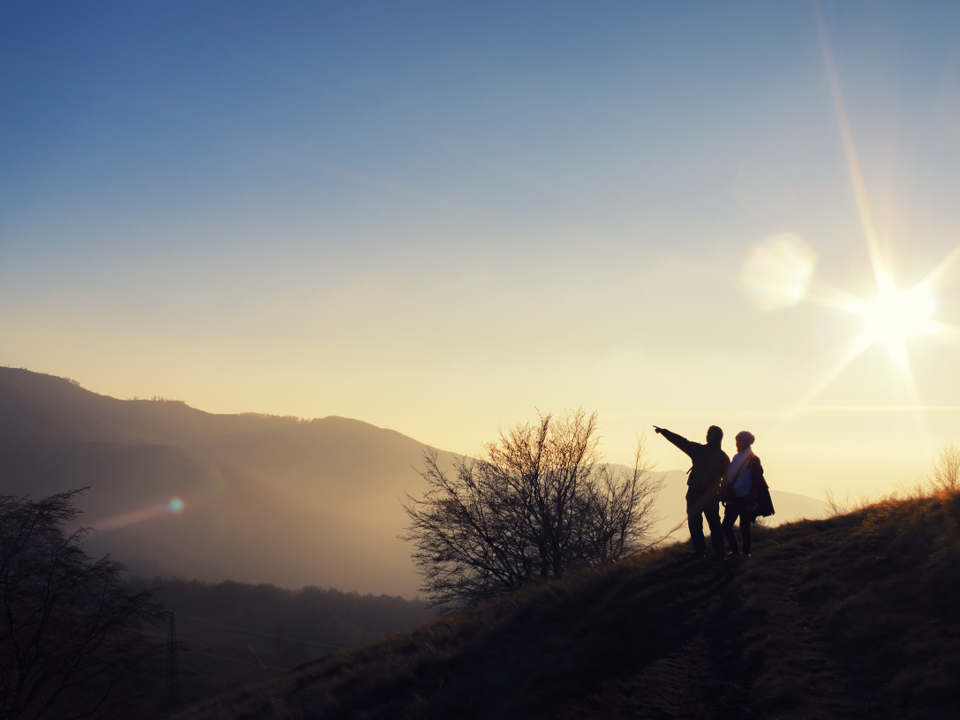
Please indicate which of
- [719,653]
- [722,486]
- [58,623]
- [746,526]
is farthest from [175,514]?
[719,653]

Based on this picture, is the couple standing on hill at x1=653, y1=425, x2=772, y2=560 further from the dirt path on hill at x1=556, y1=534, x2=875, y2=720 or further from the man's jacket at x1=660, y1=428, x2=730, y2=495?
the dirt path on hill at x1=556, y1=534, x2=875, y2=720

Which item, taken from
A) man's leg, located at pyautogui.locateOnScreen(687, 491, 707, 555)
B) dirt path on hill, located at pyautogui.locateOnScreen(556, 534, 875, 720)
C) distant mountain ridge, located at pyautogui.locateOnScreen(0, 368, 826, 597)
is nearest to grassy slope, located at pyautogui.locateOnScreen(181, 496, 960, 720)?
dirt path on hill, located at pyautogui.locateOnScreen(556, 534, 875, 720)

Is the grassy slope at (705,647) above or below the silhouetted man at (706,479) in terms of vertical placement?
below

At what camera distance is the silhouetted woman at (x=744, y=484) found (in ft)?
33.7

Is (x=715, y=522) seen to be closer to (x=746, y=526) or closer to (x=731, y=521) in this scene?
(x=731, y=521)

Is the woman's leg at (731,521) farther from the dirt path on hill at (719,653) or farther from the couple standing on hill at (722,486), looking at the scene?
the dirt path on hill at (719,653)

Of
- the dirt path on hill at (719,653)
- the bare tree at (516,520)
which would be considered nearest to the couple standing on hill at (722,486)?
the dirt path on hill at (719,653)

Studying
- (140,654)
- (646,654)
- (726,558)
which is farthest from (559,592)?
(140,654)

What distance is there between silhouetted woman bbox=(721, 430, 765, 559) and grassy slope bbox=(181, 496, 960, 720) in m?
0.86

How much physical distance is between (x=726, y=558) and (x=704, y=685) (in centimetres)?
502

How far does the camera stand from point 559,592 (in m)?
9.50

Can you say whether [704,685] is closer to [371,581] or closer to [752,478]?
[752,478]

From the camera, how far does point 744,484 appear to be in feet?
33.7

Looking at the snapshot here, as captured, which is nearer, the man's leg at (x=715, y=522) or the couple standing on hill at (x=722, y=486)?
the couple standing on hill at (x=722, y=486)
